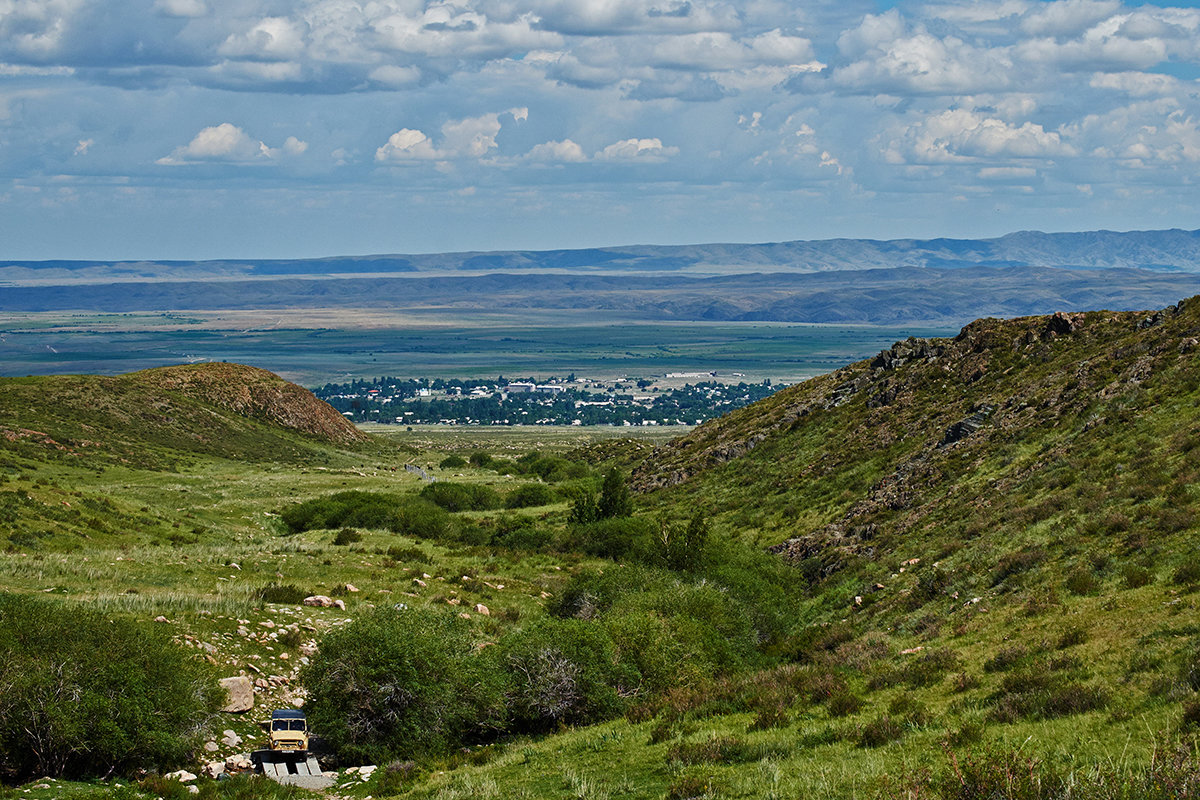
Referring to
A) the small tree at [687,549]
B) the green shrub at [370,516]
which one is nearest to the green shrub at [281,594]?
the small tree at [687,549]

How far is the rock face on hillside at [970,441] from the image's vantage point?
116 ft

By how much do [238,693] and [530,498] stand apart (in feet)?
173

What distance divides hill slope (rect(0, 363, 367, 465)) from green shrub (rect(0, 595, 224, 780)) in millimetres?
56401

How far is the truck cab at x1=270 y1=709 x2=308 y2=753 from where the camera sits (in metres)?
21.4

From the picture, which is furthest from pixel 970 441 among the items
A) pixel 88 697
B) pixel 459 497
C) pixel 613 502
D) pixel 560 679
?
pixel 88 697

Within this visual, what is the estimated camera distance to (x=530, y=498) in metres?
76.2

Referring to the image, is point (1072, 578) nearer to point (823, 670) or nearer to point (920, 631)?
point (920, 631)

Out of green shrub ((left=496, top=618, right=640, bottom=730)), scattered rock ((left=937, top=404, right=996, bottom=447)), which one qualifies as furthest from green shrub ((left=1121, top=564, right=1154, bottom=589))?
scattered rock ((left=937, top=404, right=996, bottom=447))

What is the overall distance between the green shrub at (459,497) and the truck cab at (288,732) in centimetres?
5003

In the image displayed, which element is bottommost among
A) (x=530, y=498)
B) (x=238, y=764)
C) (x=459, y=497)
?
(x=530, y=498)

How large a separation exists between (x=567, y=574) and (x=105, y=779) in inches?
1057

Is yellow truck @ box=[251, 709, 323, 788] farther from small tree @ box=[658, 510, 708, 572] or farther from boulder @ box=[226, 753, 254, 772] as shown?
small tree @ box=[658, 510, 708, 572]

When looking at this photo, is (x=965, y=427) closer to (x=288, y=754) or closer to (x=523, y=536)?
(x=523, y=536)

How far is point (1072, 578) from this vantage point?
25.9 m
